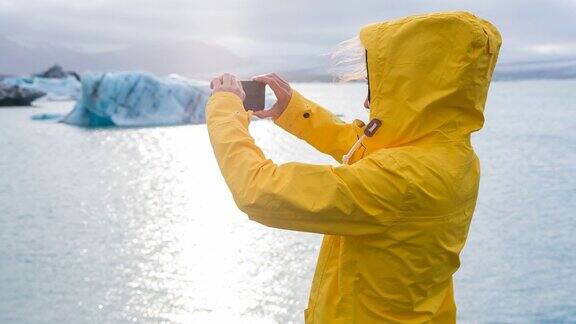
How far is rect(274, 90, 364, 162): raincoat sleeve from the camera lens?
1.74 meters

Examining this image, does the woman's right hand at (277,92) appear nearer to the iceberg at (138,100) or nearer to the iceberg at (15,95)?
the iceberg at (138,100)

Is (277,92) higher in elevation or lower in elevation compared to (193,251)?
higher

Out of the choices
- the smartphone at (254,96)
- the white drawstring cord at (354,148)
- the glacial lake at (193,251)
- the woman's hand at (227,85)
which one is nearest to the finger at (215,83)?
the woman's hand at (227,85)

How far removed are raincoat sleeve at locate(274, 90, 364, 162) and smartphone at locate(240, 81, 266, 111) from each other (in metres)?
0.10

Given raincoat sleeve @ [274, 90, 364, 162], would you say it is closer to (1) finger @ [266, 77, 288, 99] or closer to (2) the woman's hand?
(1) finger @ [266, 77, 288, 99]

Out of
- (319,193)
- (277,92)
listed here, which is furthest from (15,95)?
(319,193)

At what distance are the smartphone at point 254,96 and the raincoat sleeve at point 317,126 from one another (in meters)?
0.10

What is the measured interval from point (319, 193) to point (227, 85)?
1.16ft

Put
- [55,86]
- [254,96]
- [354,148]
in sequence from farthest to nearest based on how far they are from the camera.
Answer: [55,86] → [254,96] → [354,148]

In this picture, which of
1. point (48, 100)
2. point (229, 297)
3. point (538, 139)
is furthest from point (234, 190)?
point (48, 100)

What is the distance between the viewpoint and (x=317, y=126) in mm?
1762

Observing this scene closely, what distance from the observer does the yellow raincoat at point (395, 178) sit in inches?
48.6

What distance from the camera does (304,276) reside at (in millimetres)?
4633

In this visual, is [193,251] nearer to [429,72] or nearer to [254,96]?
[254,96]
